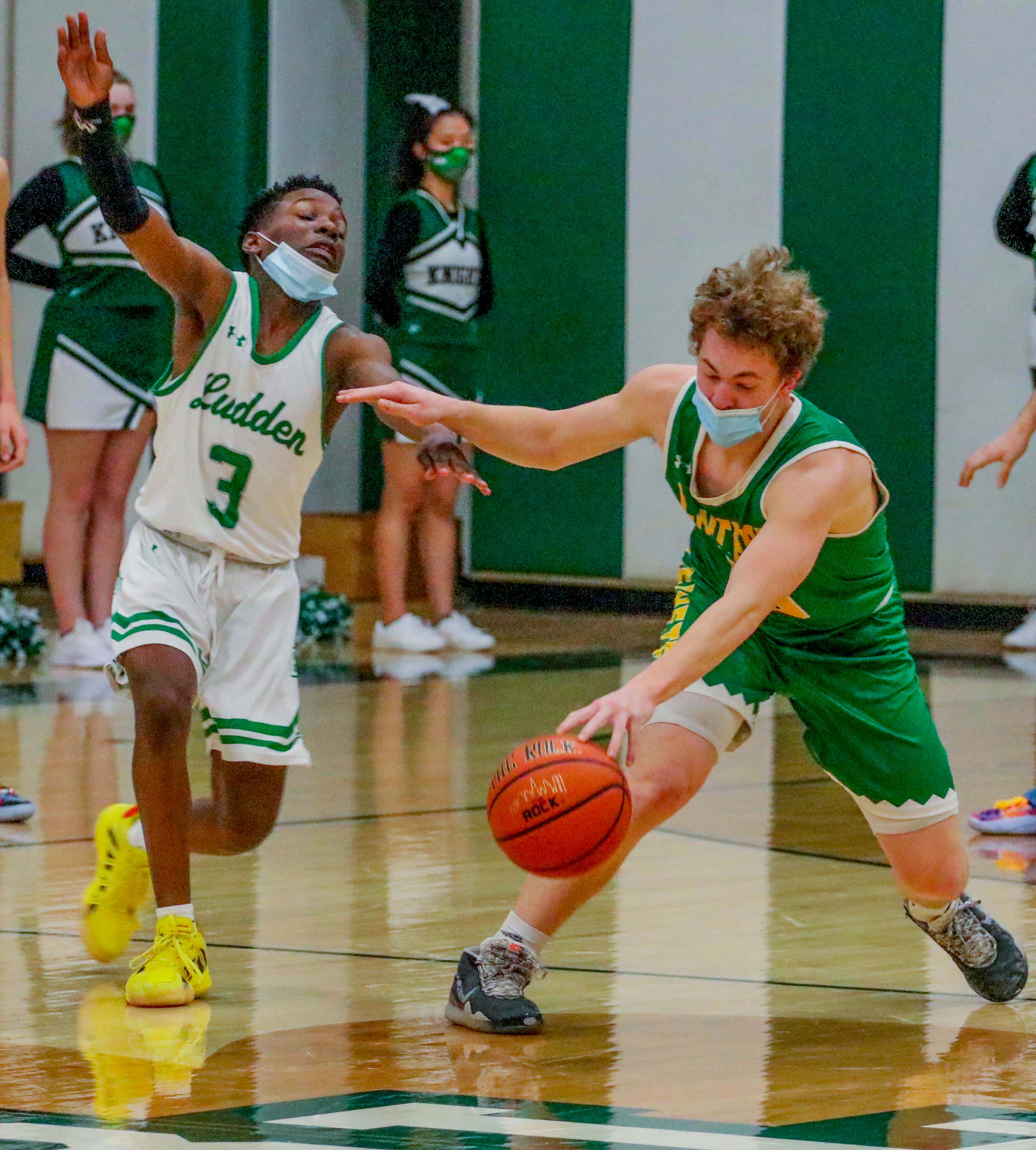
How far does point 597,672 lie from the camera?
9297mm

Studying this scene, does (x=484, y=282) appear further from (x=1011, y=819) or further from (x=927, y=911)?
(x=927, y=911)

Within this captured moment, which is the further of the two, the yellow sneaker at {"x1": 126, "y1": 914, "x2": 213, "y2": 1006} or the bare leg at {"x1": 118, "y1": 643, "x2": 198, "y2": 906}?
the bare leg at {"x1": 118, "y1": 643, "x2": 198, "y2": 906}

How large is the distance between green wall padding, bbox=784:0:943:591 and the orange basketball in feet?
24.6

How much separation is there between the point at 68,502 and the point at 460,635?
1993 mm

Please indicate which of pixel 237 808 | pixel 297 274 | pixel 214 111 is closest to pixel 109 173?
pixel 297 274

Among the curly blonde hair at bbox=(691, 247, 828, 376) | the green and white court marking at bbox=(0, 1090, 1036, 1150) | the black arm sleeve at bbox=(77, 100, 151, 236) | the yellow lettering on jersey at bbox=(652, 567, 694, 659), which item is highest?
the black arm sleeve at bbox=(77, 100, 151, 236)

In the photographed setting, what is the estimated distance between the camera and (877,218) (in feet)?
36.5

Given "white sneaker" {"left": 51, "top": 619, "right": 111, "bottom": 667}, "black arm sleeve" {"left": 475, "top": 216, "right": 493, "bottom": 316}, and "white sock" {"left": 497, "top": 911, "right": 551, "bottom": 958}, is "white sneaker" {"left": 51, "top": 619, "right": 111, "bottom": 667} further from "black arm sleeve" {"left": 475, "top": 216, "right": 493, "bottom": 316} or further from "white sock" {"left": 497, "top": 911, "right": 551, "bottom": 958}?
"white sock" {"left": 497, "top": 911, "right": 551, "bottom": 958}

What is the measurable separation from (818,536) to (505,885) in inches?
70.2

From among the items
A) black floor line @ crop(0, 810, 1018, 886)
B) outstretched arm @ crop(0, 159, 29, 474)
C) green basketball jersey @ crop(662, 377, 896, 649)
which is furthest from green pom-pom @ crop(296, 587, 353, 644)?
green basketball jersey @ crop(662, 377, 896, 649)

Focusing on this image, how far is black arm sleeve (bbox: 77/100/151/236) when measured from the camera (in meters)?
4.32

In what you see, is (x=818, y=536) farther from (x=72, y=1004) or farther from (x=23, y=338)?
(x=23, y=338)

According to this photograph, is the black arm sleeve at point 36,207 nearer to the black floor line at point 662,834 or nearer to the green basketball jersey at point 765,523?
the black floor line at point 662,834

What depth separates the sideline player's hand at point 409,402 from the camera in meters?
4.26
